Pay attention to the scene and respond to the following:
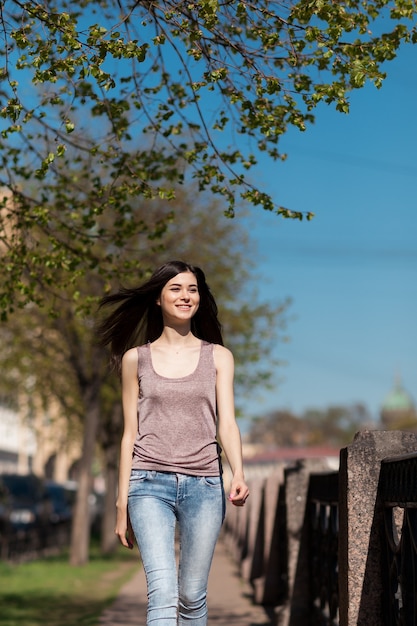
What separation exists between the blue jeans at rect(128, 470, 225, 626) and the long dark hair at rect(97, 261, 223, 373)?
878 millimetres

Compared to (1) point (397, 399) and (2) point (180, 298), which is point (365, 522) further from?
(1) point (397, 399)

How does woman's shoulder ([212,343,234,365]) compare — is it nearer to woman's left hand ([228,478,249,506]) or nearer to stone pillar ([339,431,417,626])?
woman's left hand ([228,478,249,506])

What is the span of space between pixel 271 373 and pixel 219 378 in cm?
2891

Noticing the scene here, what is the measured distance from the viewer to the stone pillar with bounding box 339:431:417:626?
5680 millimetres

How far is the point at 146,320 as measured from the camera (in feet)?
20.6

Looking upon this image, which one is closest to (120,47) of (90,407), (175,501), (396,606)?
(175,501)

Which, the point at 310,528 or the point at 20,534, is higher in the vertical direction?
the point at 20,534

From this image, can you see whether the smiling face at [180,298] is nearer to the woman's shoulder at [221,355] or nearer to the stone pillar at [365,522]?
the woman's shoulder at [221,355]

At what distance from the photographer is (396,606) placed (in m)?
5.23

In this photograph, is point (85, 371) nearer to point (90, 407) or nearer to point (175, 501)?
point (90, 407)

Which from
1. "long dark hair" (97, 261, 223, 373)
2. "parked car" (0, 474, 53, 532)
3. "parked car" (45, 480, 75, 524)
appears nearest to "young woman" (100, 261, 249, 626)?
"long dark hair" (97, 261, 223, 373)

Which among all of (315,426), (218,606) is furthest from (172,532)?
(315,426)

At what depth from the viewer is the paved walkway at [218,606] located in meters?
11.1

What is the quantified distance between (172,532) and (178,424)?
1.55 feet
